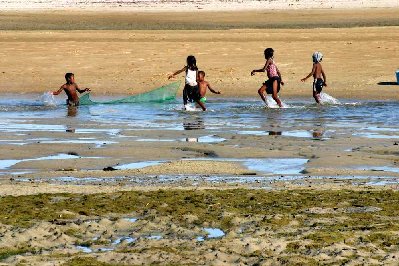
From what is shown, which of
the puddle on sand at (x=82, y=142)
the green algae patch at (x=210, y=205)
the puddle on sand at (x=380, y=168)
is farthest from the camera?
the puddle on sand at (x=82, y=142)

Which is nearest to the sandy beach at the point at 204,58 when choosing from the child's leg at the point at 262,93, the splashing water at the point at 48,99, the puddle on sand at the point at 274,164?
the child's leg at the point at 262,93

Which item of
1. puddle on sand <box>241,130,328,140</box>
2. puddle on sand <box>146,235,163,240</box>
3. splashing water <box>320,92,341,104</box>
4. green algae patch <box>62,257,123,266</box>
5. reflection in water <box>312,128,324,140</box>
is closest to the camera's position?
green algae patch <box>62,257,123,266</box>

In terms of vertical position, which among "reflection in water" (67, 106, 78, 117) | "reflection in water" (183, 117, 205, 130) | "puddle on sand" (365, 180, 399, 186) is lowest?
"reflection in water" (67, 106, 78, 117)

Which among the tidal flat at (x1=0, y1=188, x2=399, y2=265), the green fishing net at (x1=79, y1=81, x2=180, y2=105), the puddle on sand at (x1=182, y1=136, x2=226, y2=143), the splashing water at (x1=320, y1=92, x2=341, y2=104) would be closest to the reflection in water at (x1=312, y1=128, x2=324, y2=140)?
the puddle on sand at (x1=182, y1=136, x2=226, y2=143)

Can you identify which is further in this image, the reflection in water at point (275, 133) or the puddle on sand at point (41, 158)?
the reflection in water at point (275, 133)

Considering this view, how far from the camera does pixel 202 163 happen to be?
14609mm

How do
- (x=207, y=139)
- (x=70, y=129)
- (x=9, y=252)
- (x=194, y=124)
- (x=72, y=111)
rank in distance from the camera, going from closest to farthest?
(x=9, y=252) < (x=207, y=139) < (x=70, y=129) < (x=194, y=124) < (x=72, y=111)

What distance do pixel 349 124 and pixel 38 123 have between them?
19.7ft

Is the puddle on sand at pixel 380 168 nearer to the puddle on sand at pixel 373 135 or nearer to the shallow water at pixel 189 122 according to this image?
the shallow water at pixel 189 122

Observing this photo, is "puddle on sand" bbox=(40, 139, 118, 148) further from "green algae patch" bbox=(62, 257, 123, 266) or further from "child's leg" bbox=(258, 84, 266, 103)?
"green algae patch" bbox=(62, 257, 123, 266)

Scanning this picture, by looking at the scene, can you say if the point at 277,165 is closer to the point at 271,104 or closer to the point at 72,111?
the point at 271,104

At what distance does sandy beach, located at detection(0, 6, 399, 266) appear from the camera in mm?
9445

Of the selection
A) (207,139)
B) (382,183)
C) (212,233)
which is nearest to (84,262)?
(212,233)

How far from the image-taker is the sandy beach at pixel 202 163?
372 inches
